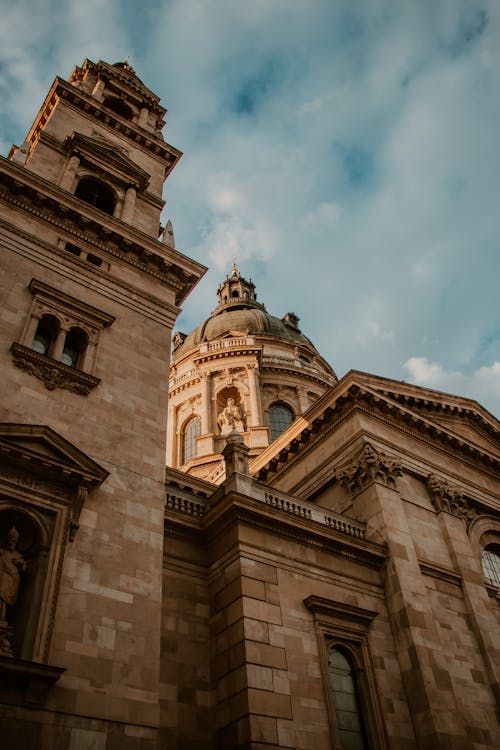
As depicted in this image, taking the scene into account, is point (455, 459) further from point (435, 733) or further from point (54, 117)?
point (54, 117)

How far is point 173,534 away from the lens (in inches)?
672

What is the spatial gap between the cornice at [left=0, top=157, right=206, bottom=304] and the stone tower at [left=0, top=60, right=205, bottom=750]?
0.14 feet

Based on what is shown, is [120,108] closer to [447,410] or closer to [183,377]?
[447,410]

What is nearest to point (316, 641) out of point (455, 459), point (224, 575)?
point (224, 575)

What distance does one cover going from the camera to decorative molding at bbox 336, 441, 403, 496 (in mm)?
21328

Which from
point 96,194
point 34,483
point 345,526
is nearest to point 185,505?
point 345,526

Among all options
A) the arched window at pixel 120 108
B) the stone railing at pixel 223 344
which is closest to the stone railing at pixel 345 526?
the arched window at pixel 120 108

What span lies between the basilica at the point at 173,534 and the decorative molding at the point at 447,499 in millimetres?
81

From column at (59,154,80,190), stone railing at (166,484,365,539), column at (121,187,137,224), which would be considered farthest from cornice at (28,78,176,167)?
stone railing at (166,484,365,539)

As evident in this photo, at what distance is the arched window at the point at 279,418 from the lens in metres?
44.0

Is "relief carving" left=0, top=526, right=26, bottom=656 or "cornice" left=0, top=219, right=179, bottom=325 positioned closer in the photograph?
"relief carving" left=0, top=526, right=26, bottom=656

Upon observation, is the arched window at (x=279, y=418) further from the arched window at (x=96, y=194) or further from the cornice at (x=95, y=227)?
the cornice at (x=95, y=227)

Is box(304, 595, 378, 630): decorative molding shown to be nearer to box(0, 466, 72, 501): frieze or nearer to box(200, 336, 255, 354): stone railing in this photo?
box(0, 466, 72, 501): frieze

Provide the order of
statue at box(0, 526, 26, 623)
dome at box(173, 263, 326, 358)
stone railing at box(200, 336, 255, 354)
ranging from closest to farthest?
statue at box(0, 526, 26, 623)
stone railing at box(200, 336, 255, 354)
dome at box(173, 263, 326, 358)
